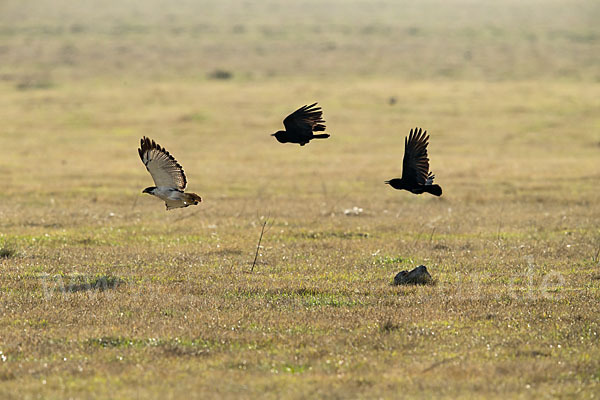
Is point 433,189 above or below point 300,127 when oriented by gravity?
below

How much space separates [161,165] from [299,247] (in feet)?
13.8

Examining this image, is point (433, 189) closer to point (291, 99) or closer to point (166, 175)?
point (166, 175)

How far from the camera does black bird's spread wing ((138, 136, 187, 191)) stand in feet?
42.8

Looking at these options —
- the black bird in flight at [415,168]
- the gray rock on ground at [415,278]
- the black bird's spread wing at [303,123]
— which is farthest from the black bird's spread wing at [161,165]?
the gray rock on ground at [415,278]

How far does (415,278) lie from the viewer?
1294cm

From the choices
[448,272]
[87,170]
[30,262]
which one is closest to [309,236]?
[448,272]

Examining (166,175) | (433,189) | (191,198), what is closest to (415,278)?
(433,189)

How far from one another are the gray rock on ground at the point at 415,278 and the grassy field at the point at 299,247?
23cm

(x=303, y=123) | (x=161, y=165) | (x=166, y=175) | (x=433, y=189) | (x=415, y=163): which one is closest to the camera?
(x=433, y=189)

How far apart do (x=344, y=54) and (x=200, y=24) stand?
37.6m

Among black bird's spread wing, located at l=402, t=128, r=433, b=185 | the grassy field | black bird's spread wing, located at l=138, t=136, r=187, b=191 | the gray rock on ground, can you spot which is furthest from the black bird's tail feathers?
black bird's spread wing, located at l=138, t=136, r=187, b=191

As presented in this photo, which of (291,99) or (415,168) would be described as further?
(291,99)

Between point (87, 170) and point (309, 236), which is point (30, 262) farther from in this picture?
point (87, 170)

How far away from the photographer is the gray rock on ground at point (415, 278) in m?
12.9
